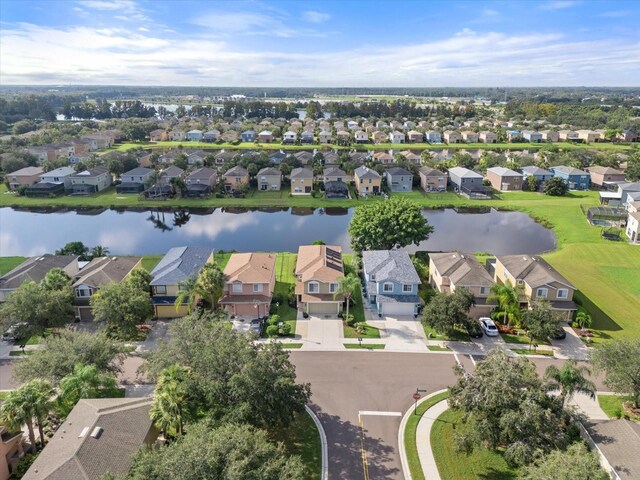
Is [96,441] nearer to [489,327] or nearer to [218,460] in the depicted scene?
[218,460]

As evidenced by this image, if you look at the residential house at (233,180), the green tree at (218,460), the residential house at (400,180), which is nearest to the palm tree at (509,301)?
the green tree at (218,460)

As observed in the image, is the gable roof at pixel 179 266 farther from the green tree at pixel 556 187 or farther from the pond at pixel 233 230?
the green tree at pixel 556 187

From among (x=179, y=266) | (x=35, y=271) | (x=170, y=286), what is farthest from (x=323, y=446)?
(x=35, y=271)

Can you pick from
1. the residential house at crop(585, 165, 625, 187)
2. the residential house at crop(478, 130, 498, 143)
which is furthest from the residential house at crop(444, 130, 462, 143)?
the residential house at crop(585, 165, 625, 187)

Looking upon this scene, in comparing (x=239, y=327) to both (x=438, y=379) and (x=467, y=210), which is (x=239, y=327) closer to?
(x=438, y=379)

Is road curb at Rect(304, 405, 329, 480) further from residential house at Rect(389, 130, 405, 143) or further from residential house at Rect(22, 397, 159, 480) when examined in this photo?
residential house at Rect(389, 130, 405, 143)

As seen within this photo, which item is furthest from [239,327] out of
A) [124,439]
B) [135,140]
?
[135,140]
